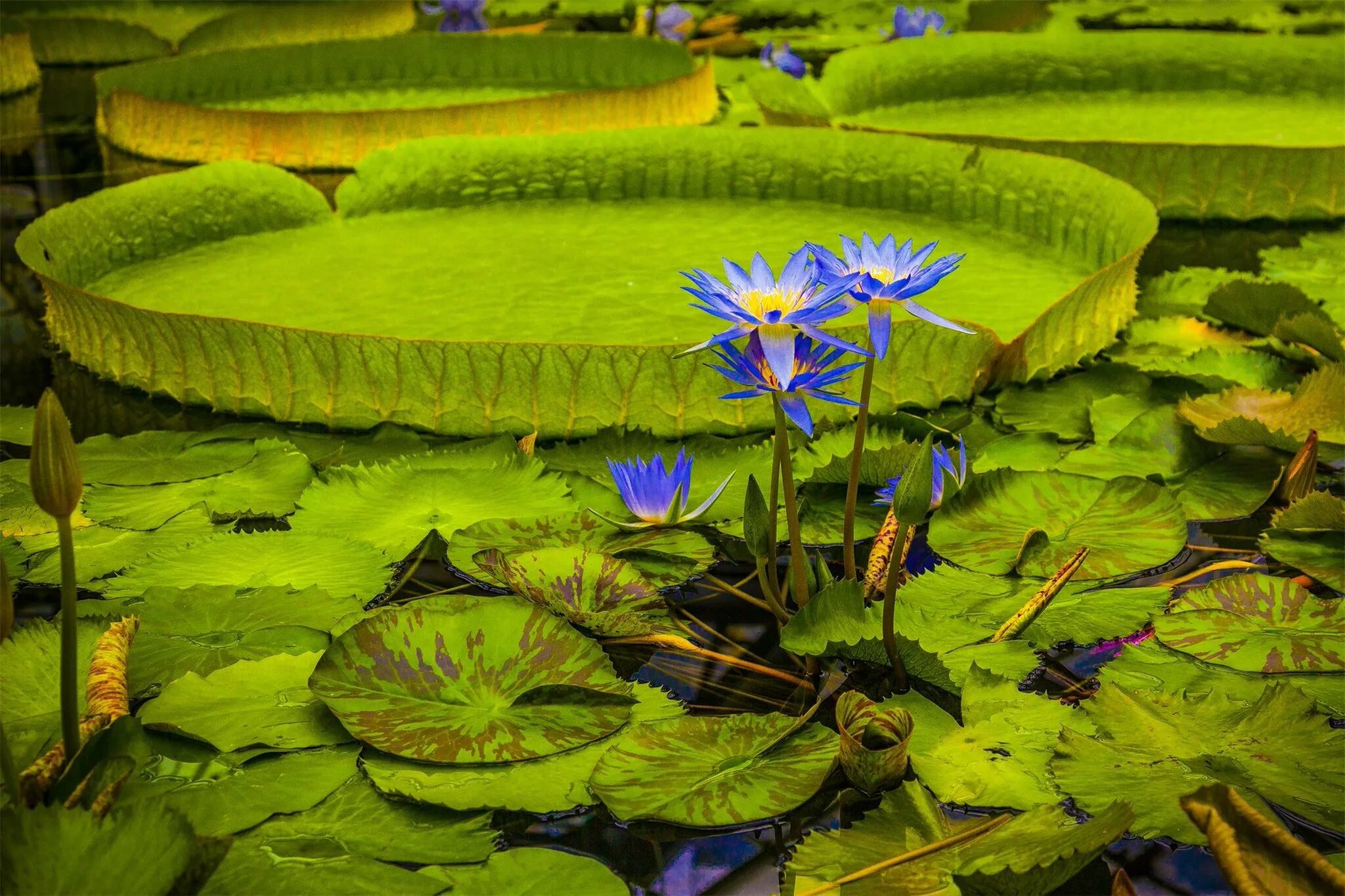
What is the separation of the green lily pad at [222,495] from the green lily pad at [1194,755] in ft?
2.79

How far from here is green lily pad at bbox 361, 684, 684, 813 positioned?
87 centimetres

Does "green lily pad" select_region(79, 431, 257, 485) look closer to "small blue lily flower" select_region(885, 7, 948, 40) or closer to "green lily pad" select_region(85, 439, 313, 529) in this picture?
"green lily pad" select_region(85, 439, 313, 529)

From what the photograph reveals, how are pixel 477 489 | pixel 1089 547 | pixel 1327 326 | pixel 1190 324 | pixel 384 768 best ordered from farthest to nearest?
pixel 1190 324 < pixel 1327 326 < pixel 477 489 < pixel 1089 547 < pixel 384 768

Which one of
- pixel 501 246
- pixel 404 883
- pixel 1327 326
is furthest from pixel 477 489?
pixel 1327 326

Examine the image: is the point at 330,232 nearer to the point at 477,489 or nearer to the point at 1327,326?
the point at 477,489

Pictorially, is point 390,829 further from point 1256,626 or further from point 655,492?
point 1256,626

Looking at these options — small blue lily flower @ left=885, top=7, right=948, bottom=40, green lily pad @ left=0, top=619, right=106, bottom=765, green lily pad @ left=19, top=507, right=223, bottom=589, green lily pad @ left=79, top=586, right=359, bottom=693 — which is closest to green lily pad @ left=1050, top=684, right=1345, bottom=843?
green lily pad @ left=79, top=586, right=359, bottom=693

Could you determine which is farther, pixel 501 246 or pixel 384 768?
pixel 501 246

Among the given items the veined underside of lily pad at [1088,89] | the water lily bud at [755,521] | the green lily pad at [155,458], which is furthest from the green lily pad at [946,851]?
the veined underside of lily pad at [1088,89]

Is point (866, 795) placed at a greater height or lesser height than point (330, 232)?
lesser

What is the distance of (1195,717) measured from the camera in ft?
3.08

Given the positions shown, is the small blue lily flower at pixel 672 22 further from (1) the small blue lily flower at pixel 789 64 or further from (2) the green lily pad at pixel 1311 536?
(2) the green lily pad at pixel 1311 536

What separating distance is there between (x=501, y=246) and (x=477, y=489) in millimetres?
881

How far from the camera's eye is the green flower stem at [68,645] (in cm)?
76
